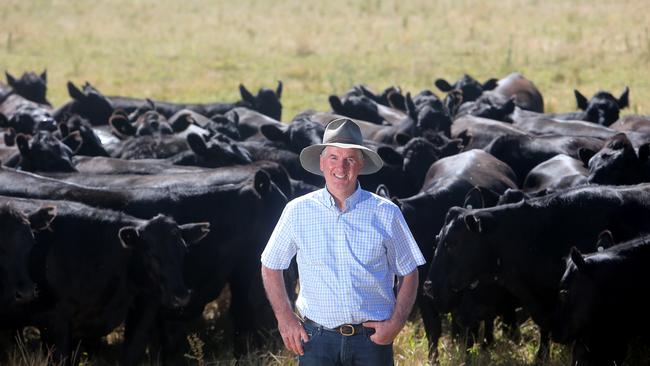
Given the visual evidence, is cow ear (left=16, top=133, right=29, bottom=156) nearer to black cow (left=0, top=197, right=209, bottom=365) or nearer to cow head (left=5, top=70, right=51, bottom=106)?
black cow (left=0, top=197, right=209, bottom=365)

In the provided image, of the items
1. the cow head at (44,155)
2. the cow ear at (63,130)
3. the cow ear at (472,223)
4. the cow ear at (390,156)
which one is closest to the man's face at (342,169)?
the cow ear at (472,223)

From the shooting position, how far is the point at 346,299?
454cm

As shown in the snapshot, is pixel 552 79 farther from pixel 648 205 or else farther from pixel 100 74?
pixel 648 205

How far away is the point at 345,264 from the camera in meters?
4.53

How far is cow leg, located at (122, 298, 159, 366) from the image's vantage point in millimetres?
7151

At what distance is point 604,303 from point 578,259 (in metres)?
0.32

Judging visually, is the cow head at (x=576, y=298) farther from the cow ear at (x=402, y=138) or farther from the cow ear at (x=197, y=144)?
the cow ear at (x=402, y=138)

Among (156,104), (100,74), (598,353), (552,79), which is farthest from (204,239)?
(100,74)

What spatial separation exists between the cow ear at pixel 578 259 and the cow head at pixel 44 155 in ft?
17.2

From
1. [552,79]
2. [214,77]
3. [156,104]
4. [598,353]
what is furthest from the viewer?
[214,77]

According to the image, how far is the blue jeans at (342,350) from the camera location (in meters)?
4.54

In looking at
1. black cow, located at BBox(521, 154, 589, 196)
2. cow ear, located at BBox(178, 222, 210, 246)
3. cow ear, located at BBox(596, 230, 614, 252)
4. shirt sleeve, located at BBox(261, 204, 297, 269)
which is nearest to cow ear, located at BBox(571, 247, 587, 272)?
cow ear, located at BBox(596, 230, 614, 252)

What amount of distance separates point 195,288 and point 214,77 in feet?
53.8

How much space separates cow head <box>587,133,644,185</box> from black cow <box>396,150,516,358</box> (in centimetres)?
85
